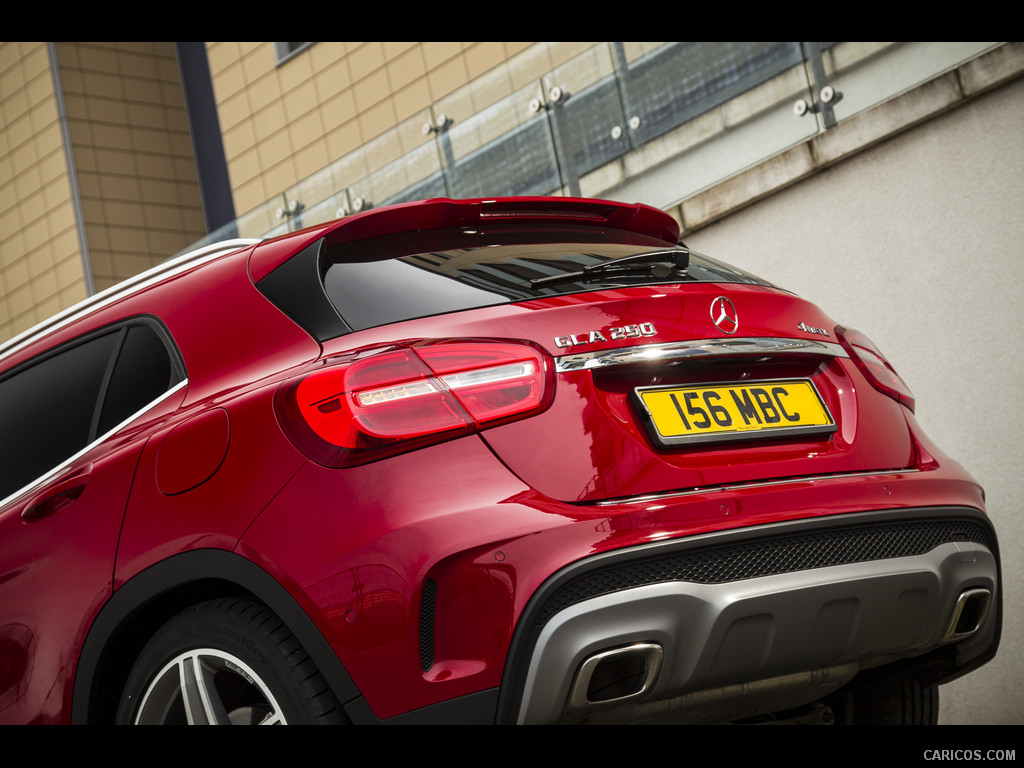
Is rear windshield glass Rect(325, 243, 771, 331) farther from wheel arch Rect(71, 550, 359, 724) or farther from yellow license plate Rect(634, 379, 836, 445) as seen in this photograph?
wheel arch Rect(71, 550, 359, 724)

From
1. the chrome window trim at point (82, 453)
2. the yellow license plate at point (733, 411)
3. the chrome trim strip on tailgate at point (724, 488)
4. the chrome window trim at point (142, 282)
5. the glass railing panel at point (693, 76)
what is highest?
the glass railing panel at point (693, 76)

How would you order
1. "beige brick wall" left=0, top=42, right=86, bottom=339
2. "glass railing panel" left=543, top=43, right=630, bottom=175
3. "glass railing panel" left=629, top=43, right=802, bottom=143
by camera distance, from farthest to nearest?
"beige brick wall" left=0, top=42, right=86, bottom=339 → "glass railing panel" left=543, top=43, right=630, bottom=175 → "glass railing panel" left=629, top=43, right=802, bottom=143

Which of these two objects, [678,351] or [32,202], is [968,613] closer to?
[678,351]

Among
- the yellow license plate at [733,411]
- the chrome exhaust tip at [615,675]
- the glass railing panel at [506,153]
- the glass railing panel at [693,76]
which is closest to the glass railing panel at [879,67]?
the glass railing panel at [693,76]

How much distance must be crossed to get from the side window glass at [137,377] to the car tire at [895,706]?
83.8 inches

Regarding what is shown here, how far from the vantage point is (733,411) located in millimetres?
2559

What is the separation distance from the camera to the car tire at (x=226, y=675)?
2354 millimetres

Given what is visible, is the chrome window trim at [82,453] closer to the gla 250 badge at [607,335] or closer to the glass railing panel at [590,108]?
the gla 250 badge at [607,335]

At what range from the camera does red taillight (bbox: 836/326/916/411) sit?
9.64 feet

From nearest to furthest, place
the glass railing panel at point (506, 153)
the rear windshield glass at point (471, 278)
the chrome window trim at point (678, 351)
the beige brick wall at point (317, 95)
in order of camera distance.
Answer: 1. the chrome window trim at point (678, 351)
2. the rear windshield glass at point (471, 278)
3. the glass railing panel at point (506, 153)
4. the beige brick wall at point (317, 95)

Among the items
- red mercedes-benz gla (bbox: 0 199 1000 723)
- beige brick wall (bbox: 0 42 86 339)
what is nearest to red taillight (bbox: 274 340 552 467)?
red mercedes-benz gla (bbox: 0 199 1000 723)

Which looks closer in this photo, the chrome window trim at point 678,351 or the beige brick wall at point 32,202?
the chrome window trim at point 678,351

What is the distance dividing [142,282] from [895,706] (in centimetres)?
252

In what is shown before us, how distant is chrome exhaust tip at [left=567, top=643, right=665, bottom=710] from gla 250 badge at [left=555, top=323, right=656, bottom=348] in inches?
26.2
